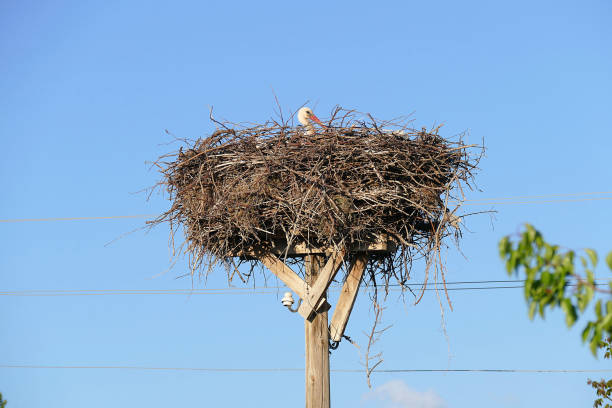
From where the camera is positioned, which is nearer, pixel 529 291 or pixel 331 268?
pixel 529 291

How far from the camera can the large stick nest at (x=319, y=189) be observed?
676 cm

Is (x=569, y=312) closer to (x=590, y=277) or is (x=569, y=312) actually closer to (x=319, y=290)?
(x=590, y=277)

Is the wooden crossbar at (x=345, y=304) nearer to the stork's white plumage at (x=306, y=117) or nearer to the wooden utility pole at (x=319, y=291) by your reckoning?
the wooden utility pole at (x=319, y=291)

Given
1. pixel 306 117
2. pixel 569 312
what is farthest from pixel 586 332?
pixel 306 117

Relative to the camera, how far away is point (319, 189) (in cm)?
673

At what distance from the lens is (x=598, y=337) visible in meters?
2.96

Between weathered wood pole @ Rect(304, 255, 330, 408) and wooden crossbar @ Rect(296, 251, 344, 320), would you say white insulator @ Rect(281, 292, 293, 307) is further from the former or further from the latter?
weathered wood pole @ Rect(304, 255, 330, 408)

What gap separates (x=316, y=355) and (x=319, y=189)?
4.52 ft

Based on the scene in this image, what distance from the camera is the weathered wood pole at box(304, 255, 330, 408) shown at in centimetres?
688

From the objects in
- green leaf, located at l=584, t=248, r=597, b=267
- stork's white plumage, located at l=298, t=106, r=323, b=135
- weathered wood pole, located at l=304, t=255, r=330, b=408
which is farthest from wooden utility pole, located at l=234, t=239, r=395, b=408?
green leaf, located at l=584, t=248, r=597, b=267

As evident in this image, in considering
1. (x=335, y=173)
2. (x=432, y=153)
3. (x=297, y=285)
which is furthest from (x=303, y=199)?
(x=432, y=153)

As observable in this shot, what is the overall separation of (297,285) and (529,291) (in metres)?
4.01

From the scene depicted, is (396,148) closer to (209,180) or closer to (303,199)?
(303,199)

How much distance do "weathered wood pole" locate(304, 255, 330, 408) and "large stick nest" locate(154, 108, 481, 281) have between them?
0.93 feet
